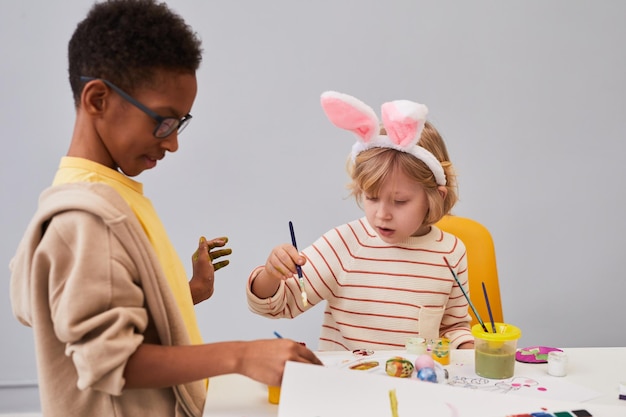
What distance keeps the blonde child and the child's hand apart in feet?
0.10

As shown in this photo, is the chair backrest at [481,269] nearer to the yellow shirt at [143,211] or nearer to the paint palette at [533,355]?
the paint palette at [533,355]

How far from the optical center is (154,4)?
0.92m

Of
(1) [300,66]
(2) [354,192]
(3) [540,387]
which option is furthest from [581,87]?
(3) [540,387]

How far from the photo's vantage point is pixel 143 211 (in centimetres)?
94

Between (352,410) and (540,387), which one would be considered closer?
(352,410)

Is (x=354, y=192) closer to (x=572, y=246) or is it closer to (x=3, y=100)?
(x=572, y=246)

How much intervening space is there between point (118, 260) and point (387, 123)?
67 cm

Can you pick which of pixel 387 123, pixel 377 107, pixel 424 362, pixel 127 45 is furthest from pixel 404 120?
pixel 377 107

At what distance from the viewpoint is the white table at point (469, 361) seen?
37.5 inches

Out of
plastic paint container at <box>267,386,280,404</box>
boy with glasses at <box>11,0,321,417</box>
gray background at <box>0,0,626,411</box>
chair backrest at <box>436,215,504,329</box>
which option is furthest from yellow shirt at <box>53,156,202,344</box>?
gray background at <box>0,0,626,411</box>

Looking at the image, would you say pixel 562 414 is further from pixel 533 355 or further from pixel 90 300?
pixel 90 300

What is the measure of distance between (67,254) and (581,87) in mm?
1863

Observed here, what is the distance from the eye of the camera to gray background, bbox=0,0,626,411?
210 centimetres

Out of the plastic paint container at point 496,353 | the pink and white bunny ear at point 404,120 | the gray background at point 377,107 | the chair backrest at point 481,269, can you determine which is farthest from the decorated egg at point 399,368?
the gray background at point 377,107
